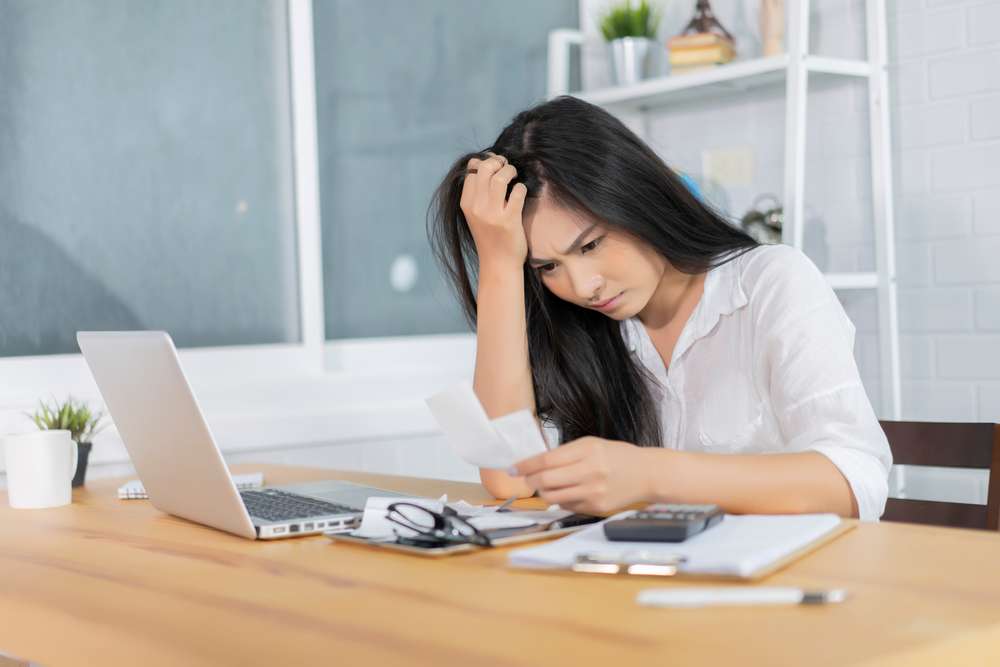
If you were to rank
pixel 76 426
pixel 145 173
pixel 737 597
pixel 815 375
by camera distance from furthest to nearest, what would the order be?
pixel 145 173, pixel 76 426, pixel 815 375, pixel 737 597

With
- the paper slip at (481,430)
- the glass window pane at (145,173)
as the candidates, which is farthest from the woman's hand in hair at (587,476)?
the glass window pane at (145,173)

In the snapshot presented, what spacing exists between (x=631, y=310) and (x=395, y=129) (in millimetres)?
1405

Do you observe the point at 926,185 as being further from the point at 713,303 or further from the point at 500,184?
the point at 500,184

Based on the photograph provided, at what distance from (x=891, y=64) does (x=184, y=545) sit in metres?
2.12

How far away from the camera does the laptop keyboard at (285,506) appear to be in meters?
1.41

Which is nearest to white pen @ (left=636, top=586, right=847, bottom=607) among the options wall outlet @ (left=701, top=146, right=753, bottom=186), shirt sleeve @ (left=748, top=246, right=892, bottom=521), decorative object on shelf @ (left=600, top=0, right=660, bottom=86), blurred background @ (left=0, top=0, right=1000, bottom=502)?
shirt sleeve @ (left=748, top=246, right=892, bottom=521)

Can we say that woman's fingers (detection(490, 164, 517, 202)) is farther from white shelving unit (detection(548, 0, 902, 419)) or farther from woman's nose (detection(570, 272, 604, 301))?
white shelving unit (detection(548, 0, 902, 419))

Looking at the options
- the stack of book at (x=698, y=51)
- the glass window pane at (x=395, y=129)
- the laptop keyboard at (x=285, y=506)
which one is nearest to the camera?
the laptop keyboard at (x=285, y=506)

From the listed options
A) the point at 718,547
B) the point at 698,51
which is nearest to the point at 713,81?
the point at 698,51

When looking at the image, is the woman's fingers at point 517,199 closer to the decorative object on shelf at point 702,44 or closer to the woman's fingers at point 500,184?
the woman's fingers at point 500,184

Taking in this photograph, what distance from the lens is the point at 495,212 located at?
1750 millimetres

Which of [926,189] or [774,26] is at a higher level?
[774,26]

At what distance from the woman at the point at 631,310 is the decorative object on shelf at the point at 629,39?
1.40m

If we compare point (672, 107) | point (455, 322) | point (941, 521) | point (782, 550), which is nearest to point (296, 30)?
point (455, 322)
